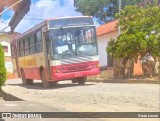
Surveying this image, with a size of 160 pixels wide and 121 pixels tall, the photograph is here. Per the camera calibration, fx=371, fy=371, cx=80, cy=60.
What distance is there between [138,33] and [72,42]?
3.56m

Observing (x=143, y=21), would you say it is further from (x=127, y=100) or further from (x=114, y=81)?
(x=127, y=100)

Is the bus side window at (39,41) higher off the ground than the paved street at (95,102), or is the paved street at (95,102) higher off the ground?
the bus side window at (39,41)

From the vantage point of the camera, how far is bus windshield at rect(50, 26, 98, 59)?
15.2 meters

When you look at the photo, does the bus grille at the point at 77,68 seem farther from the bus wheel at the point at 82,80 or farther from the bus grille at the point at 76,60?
the bus wheel at the point at 82,80

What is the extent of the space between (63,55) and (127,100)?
631 cm

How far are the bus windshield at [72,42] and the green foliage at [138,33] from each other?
2.53 meters

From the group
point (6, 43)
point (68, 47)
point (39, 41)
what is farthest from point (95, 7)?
point (39, 41)

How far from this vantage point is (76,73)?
15594mm

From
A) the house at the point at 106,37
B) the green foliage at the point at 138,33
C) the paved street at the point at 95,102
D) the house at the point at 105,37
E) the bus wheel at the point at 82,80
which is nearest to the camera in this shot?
the paved street at the point at 95,102

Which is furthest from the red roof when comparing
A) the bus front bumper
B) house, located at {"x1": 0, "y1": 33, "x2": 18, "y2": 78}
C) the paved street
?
the paved street

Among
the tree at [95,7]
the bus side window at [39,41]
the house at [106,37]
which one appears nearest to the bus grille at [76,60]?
the bus side window at [39,41]

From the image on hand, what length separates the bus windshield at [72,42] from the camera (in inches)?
597

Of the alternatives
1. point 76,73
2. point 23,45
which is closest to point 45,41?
point 76,73

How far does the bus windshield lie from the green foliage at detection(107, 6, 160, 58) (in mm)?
2533
